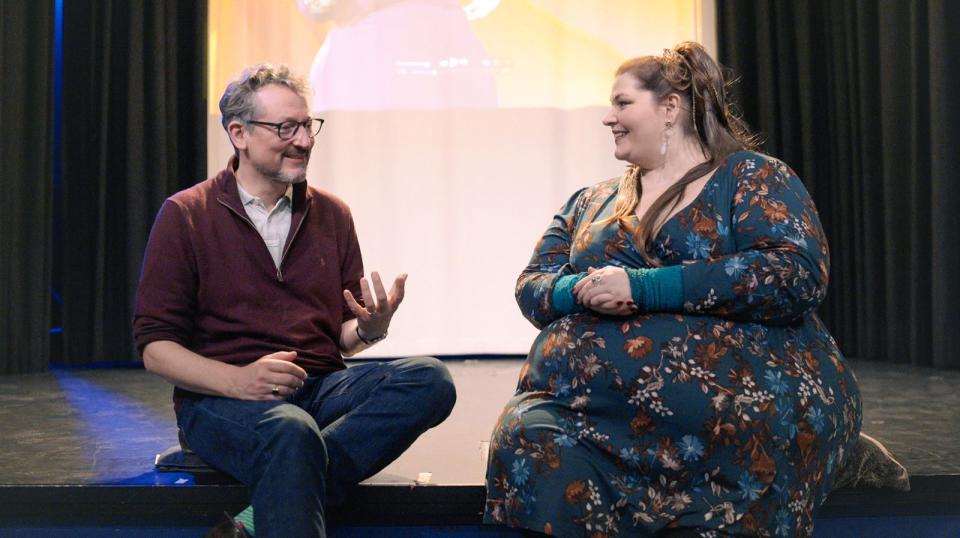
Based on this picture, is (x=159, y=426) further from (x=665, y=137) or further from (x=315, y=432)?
(x=665, y=137)

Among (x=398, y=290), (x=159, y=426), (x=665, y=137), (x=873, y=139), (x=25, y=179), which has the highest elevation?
(x=873, y=139)

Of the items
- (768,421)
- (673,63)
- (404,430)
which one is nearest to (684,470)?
(768,421)

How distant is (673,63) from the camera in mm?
1822

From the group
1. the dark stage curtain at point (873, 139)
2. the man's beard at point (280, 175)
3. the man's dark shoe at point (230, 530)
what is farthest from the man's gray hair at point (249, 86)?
the dark stage curtain at point (873, 139)

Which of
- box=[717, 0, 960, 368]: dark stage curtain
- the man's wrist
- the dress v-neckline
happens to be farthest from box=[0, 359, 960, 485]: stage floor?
the dress v-neckline

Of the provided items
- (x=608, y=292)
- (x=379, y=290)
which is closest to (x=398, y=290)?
(x=379, y=290)

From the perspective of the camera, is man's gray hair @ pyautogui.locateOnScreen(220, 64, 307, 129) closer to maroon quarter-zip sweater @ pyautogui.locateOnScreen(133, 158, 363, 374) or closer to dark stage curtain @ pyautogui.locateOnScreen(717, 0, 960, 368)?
maroon quarter-zip sweater @ pyautogui.locateOnScreen(133, 158, 363, 374)

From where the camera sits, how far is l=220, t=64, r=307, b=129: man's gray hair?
1.94 metres

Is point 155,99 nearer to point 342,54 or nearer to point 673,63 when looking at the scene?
point 342,54

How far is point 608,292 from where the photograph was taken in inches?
63.7

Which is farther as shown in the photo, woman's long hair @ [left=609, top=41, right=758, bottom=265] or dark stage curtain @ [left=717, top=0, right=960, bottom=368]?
dark stage curtain @ [left=717, top=0, right=960, bottom=368]

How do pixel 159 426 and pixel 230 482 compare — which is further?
pixel 159 426

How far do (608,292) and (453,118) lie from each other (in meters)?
3.16

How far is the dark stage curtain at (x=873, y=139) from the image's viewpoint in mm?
3955
